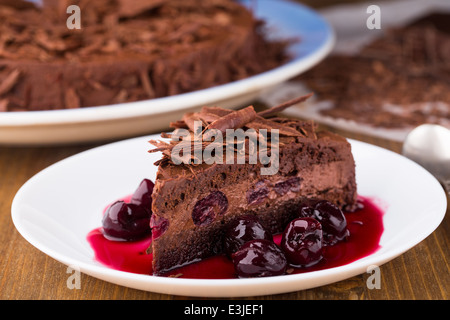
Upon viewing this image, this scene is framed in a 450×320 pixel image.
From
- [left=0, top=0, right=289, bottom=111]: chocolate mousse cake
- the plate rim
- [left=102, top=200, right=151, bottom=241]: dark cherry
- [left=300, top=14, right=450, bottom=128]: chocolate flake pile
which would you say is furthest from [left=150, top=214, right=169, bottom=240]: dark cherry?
[left=300, top=14, right=450, bottom=128]: chocolate flake pile

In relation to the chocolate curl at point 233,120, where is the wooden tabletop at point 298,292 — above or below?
below

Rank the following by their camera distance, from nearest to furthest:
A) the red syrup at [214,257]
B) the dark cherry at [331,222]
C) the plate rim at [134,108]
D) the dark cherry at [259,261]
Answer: the dark cherry at [259,261] → the red syrup at [214,257] → the dark cherry at [331,222] → the plate rim at [134,108]

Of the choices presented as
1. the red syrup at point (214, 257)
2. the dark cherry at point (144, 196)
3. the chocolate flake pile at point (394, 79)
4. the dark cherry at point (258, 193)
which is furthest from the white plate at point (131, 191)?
the chocolate flake pile at point (394, 79)

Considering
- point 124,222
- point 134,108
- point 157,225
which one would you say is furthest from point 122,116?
point 157,225

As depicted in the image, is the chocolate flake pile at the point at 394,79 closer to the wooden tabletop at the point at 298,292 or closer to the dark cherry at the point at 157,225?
the wooden tabletop at the point at 298,292

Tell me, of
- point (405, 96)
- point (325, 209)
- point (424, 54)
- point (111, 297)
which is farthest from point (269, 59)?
point (111, 297)

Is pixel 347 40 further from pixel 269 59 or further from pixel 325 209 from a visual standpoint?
pixel 325 209
